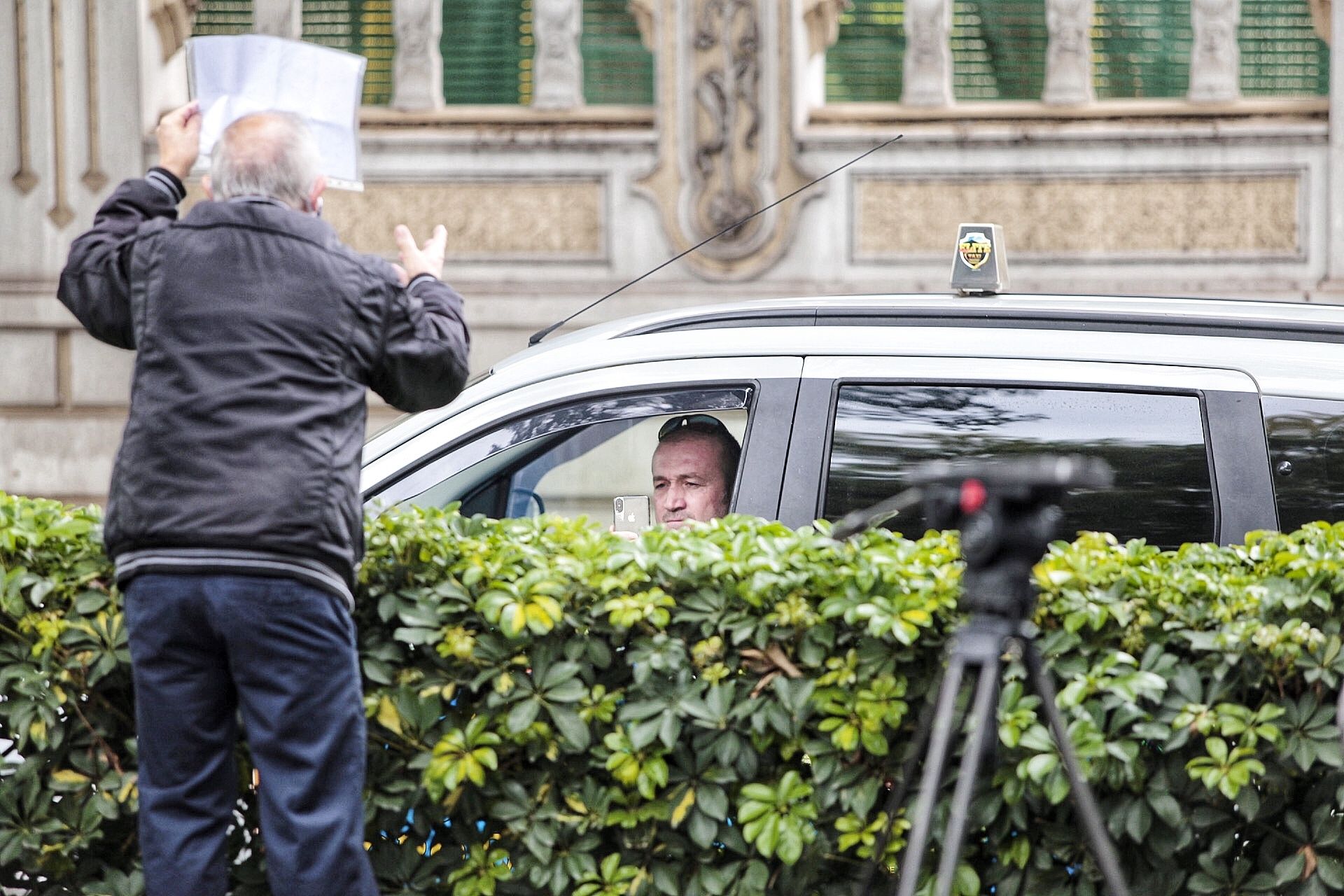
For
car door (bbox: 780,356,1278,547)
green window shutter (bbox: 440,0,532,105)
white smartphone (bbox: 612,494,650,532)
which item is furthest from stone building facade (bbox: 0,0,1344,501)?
car door (bbox: 780,356,1278,547)

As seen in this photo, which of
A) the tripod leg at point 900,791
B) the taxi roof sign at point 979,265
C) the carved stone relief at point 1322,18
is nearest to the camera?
the tripod leg at point 900,791

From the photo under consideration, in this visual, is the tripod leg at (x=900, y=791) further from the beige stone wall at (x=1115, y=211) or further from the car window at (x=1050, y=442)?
the beige stone wall at (x=1115, y=211)

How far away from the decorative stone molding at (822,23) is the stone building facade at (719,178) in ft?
0.06

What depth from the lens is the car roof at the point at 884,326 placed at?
388 centimetres

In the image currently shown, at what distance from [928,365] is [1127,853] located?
4.31 ft

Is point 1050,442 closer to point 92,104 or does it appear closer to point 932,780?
point 932,780

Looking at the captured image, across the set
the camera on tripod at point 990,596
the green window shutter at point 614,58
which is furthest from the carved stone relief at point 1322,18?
the camera on tripod at point 990,596

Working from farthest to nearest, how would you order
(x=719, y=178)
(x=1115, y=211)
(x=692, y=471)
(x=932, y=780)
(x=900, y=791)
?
(x=719, y=178), (x=1115, y=211), (x=692, y=471), (x=900, y=791), (x=932, y=780)

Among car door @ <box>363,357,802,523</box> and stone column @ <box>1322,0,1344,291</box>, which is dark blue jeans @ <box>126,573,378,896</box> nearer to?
car door @ <box>363,357,802,523</box>

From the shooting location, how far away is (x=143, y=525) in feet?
9.27

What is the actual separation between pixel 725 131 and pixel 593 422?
819 cm

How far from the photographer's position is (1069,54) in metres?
11.9

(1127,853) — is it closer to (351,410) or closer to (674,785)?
(674,785)

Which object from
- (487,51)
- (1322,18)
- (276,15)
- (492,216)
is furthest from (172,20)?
(1322,18)
